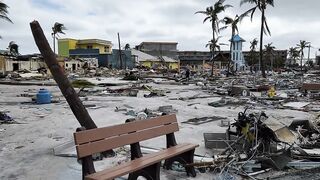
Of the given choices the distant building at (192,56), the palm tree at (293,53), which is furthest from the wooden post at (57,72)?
the palm tree at (293,53)

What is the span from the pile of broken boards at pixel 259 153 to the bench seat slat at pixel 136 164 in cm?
34

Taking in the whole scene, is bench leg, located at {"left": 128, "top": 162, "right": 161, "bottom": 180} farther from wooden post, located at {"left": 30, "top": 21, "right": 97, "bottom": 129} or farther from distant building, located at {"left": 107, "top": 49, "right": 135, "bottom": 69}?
distant building, located at {"left": 107, "top": 49, "right": 135, "bottom": 69}

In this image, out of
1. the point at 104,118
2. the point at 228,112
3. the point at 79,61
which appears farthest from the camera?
the point at 79,61

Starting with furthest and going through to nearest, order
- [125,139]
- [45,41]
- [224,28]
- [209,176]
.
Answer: [224,28] < [45,41] < [209,176] < [125,139]

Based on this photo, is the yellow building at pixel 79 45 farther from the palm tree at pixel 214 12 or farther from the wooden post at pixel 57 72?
the wooden post at pixel 57 72

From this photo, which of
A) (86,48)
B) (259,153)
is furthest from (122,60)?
(259,153)

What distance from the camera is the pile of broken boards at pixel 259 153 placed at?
5.65 meters

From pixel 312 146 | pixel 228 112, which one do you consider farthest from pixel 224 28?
pixel 312 146

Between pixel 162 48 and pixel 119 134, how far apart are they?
111265 mm

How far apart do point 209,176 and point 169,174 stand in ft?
1.89

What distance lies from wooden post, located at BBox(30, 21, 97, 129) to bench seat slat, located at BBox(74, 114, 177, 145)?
1.71 metres

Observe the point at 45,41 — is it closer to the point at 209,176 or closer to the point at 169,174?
the point at 169,174

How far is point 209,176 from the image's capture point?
5602mm

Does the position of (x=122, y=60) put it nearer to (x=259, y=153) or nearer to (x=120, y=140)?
(x=259, y=153)
